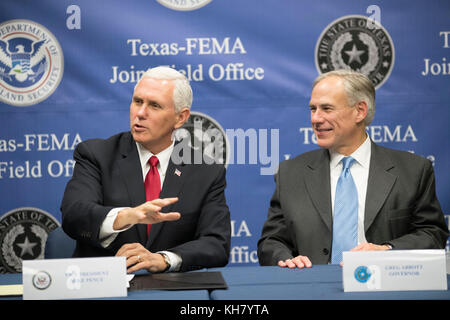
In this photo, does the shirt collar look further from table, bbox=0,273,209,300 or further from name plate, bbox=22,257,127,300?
name plate, bbox=22,257,127,300

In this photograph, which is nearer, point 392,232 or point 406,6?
point 392,232

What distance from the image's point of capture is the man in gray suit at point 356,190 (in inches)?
95.2

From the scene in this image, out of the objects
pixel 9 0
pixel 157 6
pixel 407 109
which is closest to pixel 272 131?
pixel 407 109

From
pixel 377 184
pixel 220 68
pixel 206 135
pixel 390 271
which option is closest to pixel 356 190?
pixel 377 184

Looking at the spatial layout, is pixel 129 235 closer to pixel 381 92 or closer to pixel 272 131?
pixel 272 131

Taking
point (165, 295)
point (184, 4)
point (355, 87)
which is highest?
point (184, 4)

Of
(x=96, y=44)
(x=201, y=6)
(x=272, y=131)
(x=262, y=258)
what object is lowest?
(x=262, y=258)

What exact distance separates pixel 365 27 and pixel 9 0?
2461 millimetres

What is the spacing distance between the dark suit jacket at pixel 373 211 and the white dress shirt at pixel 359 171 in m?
0.03

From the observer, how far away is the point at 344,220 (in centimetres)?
241

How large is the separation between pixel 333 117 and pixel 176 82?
82cm

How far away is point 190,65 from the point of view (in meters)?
3.46

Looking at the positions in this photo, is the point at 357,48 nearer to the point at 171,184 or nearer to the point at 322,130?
the point at 322,130

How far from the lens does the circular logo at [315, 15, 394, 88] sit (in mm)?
3471
